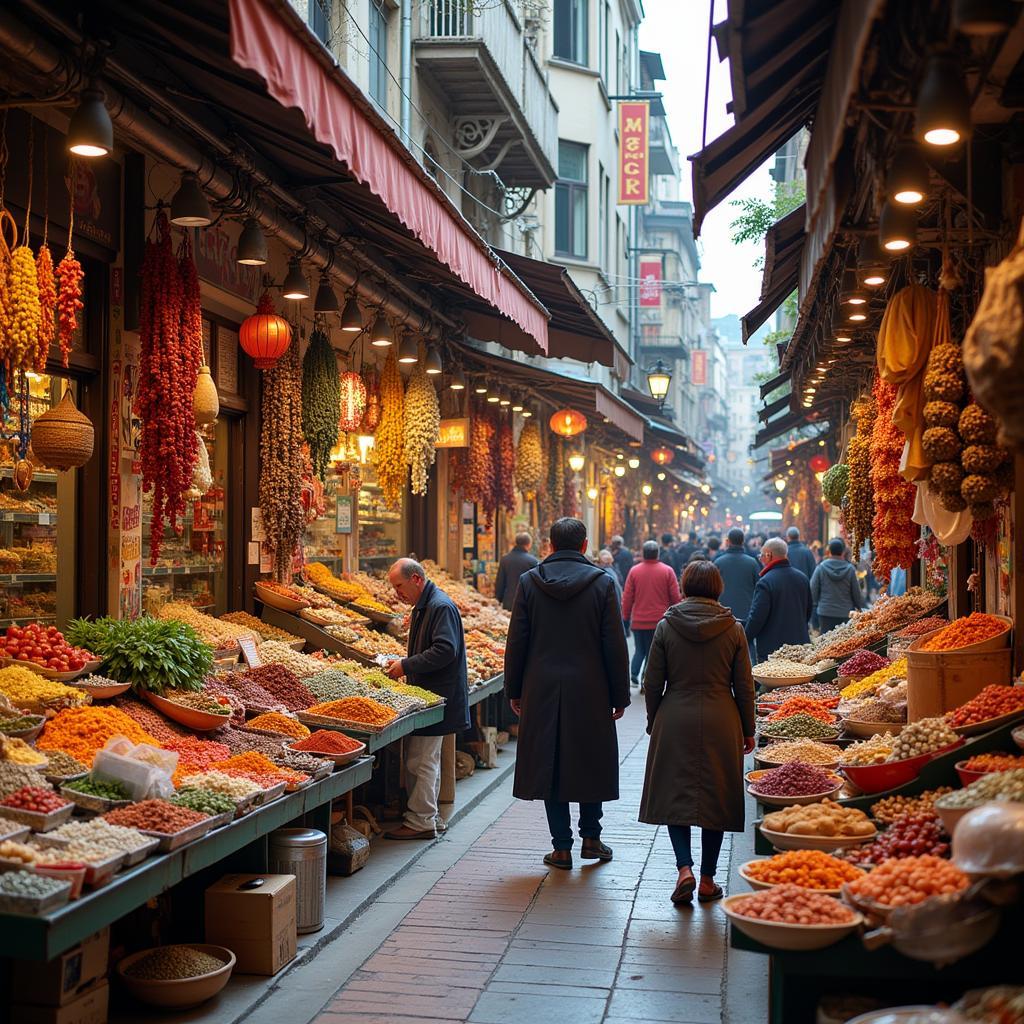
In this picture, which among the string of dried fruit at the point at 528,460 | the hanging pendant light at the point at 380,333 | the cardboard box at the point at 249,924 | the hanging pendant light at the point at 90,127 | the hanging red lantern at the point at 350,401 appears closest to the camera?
the hanging pendant light at the point at 90,127

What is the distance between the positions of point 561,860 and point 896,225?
13.9ft

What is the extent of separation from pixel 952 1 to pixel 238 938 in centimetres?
463

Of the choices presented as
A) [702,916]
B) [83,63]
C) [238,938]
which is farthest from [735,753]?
[83,63]

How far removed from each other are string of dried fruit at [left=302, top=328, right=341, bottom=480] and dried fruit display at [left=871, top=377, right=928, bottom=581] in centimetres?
409

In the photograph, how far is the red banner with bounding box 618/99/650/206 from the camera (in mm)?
27859

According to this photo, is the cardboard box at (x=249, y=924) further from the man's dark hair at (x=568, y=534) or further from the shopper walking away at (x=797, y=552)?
the shopper walking away at (x=797, y=552)

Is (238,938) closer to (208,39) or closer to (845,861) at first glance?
(845,861)

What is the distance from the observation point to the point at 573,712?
741cm

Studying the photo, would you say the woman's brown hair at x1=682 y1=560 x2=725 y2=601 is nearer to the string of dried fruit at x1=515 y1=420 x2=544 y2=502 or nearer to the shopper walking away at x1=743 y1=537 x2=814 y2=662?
the shopper walking away at x1=743 y1=537 x2=814 y2=662

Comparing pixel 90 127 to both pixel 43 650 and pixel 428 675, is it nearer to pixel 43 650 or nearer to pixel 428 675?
pixel 43 650

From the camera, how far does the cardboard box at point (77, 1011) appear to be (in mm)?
4645

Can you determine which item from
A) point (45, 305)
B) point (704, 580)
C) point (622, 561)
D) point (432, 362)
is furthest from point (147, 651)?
point (622, 561)

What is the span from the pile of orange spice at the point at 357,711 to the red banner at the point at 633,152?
865 inches

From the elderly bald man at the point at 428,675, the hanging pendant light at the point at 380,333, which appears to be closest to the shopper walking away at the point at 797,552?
the hanging pendant light at the point at 380,333
